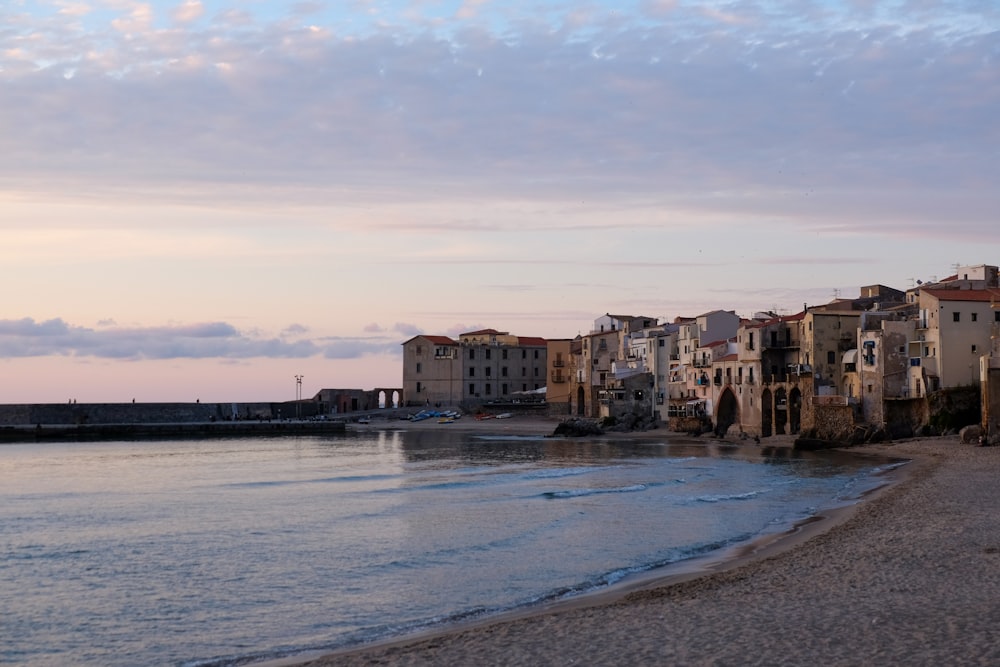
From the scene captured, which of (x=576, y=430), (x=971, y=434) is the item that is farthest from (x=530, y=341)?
(x=971, y=434)

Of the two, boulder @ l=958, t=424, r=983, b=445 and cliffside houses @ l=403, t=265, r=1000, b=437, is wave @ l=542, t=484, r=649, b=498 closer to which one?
boulder @ l=958, t=424, r=983, b=445

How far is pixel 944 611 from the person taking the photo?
16359 mm

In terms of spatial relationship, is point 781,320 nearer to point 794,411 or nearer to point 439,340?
point 794,411

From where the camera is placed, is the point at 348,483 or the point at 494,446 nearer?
the point at 348,483

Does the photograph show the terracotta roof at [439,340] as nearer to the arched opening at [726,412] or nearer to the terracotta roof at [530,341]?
the terracotta roof at [530,341]

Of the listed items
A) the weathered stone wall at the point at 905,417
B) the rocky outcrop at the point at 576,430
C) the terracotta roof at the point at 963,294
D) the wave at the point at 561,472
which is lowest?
the wave at the point at 561,472

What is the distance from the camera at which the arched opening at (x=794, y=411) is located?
3066 inches

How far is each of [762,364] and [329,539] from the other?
57.8m

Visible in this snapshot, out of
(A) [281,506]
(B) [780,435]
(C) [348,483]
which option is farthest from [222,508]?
(B) [780,435]

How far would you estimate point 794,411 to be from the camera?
3081 inches

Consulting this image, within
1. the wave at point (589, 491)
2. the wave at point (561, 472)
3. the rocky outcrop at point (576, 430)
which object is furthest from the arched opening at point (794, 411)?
the wave at point (589, 491)

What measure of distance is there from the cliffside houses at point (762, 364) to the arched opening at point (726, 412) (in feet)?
0.32

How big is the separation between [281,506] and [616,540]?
611 inches

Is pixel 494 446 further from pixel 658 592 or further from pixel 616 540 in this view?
pixel 658 592
